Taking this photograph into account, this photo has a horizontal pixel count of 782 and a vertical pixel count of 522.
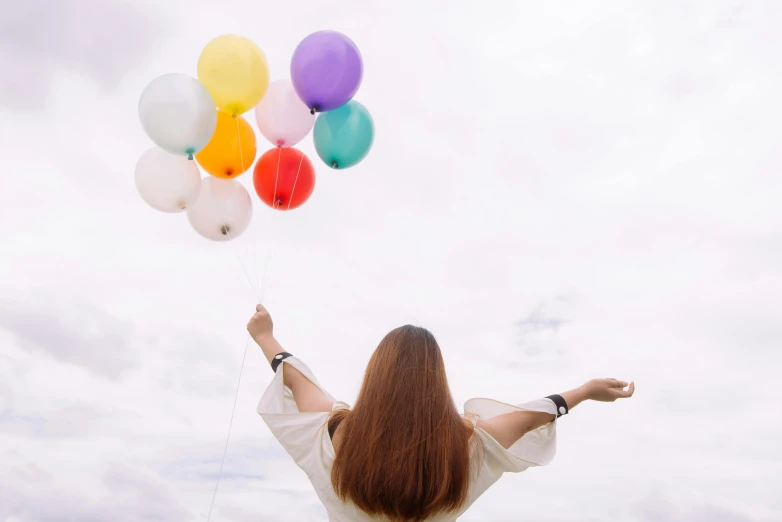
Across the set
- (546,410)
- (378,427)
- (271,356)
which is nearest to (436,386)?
(378,427)

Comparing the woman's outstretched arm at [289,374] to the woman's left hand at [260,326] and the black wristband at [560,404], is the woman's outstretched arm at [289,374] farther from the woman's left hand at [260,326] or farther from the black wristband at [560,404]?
the black wristband at [560,404]

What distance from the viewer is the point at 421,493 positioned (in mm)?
2215

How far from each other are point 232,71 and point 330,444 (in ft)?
8.53

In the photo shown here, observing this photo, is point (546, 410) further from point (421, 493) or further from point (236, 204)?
point (236, 204)

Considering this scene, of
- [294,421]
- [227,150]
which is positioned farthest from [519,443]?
[227,150]

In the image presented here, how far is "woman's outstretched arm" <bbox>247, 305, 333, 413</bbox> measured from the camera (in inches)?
106

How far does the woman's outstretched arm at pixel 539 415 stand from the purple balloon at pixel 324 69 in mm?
2378

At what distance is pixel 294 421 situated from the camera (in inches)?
101

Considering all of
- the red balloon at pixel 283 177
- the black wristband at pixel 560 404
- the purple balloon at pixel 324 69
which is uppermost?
the purple balloon at pixel 324 69

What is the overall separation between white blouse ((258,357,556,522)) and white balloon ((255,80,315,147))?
2.11m

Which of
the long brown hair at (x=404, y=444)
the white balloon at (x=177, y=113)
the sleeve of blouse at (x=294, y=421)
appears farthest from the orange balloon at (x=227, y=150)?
the long brown hair at (x=404, y=444)

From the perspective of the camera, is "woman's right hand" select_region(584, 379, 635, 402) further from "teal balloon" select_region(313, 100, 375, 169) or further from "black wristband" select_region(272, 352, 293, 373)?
"teal balloon" select_region(313, 100, 375, 169)

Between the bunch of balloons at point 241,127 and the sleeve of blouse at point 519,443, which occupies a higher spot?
the bunch of balloons at point 241,127

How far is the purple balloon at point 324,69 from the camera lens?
404 cm
